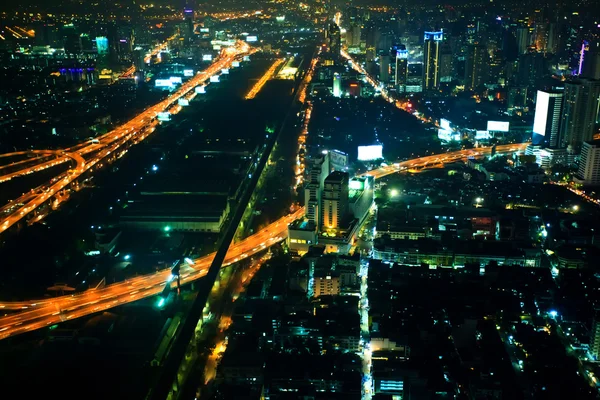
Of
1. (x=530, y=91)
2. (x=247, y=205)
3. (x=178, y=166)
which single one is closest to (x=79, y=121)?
(x=178, y=166)

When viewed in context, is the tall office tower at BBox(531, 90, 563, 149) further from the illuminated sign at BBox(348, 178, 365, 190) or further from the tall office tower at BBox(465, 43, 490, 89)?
the tall office tower at BBox(465, 43, 490, 89)

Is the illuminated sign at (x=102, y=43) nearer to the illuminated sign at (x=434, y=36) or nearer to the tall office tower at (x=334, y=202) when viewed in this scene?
the illuminated sign at (x=434, y=36)

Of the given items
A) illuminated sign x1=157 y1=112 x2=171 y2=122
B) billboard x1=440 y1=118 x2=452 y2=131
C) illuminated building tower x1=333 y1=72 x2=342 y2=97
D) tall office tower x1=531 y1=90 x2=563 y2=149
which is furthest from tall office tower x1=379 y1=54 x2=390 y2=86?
tall office tower x1=531 y1=90 x2=563 y2=149

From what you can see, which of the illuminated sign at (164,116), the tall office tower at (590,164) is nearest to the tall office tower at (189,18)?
the illuminated sign at (164,116)

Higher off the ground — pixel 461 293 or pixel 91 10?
pixel 91 10

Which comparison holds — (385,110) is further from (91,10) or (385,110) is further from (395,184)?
(91,10)

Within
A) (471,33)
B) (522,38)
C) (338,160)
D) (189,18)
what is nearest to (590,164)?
(338,160)

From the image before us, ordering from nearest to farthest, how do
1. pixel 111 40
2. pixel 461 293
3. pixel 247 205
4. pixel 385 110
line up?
pixel 461 293 < pixel 247 205 < pixel 385 110 < pixel 111 40

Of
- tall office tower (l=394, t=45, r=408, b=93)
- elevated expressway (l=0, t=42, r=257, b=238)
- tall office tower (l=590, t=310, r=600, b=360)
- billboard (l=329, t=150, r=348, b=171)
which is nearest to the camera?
tall office tower (l=590, t=310, r=600, b=360)

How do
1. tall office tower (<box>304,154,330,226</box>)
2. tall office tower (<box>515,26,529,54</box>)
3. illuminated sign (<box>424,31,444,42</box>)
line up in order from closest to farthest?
1. tall office tower (<box>304,154,330,226</box>)
2. illuminated sign (<box>424,31,444,42</box>)
3. tall office tower (<box>515,26,529,54</box>)
